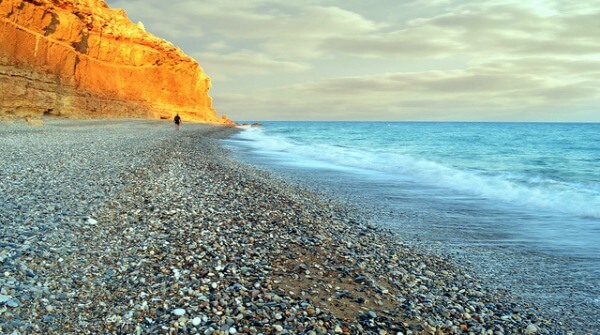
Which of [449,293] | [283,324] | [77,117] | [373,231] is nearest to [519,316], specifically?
[449,293]

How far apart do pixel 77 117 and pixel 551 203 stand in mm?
57795

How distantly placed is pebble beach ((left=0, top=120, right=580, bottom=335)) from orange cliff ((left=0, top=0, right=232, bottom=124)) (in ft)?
152

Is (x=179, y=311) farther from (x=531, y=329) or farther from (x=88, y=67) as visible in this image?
(x=88, y=67)

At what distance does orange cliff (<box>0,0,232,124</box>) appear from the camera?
4716 cm

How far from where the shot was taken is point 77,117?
55.4m

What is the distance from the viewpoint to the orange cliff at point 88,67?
47.2 m

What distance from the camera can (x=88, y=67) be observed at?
63.6 meters

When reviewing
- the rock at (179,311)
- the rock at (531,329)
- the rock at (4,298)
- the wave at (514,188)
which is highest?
the wave at (514,188)

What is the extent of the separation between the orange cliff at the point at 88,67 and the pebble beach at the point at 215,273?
46287mm

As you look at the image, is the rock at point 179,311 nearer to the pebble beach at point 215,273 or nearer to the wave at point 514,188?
the pebble beach at point 215,273

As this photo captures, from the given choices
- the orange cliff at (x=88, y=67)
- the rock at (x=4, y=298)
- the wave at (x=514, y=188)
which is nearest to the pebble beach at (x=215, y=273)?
the rock at (x=4, y=298)

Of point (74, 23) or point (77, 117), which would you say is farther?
point (74, 23)

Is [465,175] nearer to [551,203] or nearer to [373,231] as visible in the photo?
[551,203]

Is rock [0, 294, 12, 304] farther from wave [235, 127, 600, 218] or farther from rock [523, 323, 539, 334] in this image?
wave [235, 127, 600, 218]
